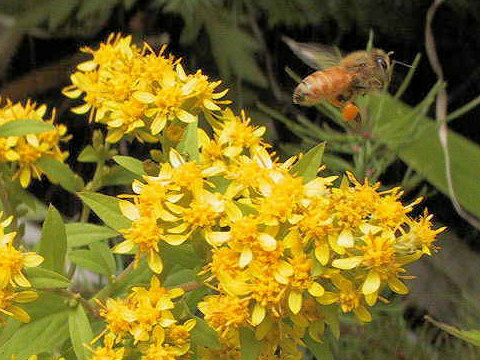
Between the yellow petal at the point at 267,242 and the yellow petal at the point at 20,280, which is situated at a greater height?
the yellow petal at the point at 267,242

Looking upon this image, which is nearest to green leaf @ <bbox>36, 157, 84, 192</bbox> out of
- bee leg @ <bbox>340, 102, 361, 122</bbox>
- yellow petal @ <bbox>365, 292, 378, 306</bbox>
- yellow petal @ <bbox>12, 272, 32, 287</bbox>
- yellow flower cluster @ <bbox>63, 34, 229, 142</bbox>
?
yellow flower cluster @ <bbox>63, 34, 229, 142</bbox>

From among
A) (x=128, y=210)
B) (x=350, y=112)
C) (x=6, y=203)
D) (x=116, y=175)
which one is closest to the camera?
(x=128, y=210)

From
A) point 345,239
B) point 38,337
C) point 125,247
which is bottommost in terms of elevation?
point 38,337

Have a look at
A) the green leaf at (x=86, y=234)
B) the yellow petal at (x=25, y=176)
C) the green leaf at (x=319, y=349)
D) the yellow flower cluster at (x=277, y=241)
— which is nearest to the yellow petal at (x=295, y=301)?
the yellow flower cluster at (x=277, y=241)

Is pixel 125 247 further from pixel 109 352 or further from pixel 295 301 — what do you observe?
pixel 295 301

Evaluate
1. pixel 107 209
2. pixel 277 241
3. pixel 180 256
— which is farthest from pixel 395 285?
pixel 107 209

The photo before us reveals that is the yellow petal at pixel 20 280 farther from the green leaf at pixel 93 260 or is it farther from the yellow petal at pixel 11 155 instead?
the yellow petal at pixel 11 155
